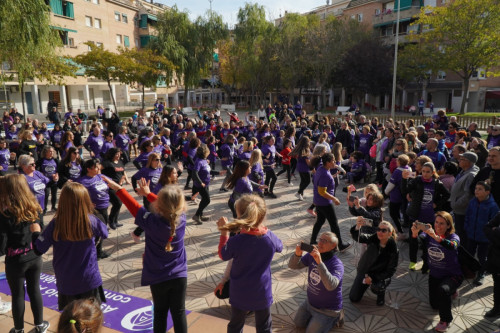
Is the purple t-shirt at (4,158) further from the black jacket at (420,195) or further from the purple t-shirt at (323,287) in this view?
the black jacket at (420,195)

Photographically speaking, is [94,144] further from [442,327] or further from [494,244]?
[494,244]

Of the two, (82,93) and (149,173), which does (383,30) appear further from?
(149,173)

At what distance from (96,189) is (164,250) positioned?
3321 millimetres

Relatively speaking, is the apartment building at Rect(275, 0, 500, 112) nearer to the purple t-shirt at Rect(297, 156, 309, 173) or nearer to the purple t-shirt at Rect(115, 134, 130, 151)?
the purple t-shirt at Rect(297, 156, 309, 173)

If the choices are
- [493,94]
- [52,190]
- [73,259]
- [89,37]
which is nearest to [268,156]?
[52,190]

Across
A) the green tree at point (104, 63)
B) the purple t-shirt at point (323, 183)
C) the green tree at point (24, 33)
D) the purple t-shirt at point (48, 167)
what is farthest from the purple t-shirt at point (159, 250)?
the green tree at point (104, 63)

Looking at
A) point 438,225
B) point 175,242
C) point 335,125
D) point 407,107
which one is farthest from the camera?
point 407,107

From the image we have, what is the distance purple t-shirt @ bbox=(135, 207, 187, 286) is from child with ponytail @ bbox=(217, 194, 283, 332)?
1.50 ft

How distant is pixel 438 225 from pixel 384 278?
0.97 meters

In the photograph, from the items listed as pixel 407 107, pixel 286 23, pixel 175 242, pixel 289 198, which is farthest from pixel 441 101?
pixel 175 242

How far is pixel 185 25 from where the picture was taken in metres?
35.4

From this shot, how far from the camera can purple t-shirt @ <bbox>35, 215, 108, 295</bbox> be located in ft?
11.5

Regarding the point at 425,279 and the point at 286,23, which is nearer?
the point at 425,279

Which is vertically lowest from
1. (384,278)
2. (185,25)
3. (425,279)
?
(425,279)
